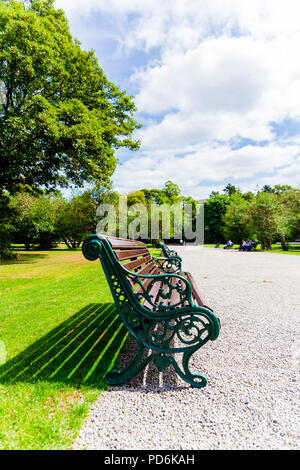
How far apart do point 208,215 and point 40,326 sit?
205 feet

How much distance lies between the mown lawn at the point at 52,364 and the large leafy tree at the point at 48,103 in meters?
8.99

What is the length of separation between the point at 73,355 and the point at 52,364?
10.2 inches

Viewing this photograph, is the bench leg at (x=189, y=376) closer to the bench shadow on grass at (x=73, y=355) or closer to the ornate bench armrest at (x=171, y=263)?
the bench shadow on grass at (x=73, y=355)

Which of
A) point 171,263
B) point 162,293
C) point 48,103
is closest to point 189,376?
point 162,293

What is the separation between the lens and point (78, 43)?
47.1ft

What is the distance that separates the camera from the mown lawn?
1.71 meters

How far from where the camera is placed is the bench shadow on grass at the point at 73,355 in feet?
7.68

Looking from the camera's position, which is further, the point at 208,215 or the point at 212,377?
the point at 208,215

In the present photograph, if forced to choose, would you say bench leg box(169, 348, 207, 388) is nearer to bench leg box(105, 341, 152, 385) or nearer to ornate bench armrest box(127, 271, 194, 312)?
bench leg box(105, 341, 152, 385)

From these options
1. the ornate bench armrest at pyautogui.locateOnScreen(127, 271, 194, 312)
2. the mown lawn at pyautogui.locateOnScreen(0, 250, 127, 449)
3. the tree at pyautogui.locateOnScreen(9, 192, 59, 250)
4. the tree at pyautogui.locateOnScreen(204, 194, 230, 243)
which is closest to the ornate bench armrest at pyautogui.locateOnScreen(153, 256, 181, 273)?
the mown lawn at pyautogui.locateOnScreen(0, 250, 127, 449)

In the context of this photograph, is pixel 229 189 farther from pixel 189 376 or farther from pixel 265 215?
pixel 189 376

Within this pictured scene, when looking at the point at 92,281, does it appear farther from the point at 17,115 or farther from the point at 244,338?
the point at 17,115

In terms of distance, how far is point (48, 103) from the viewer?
11.6m
